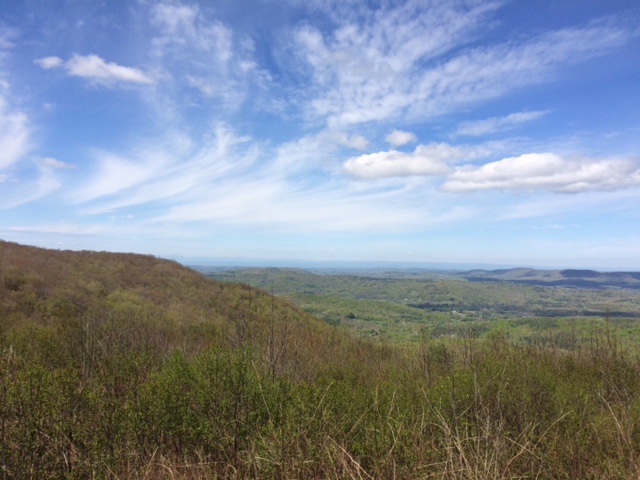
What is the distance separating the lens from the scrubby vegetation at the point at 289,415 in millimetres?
5516

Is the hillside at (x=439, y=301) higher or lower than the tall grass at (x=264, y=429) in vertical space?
lower

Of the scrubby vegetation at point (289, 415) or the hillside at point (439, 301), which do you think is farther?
the hillside at point (439, 301)

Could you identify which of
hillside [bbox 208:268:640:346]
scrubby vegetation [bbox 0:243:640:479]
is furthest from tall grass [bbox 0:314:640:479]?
hillside [bbox 208:268:640:346]

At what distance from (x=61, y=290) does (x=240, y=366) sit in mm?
28499

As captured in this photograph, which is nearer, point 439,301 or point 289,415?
point 289,415

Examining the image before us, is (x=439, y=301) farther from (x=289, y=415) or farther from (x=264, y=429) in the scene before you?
(x=264, y=429)

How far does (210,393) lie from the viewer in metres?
8.05

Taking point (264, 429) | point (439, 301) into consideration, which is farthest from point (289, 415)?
point (439, 301)

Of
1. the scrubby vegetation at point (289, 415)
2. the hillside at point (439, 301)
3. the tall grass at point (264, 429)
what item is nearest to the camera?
the tall grass at point (264, 429)

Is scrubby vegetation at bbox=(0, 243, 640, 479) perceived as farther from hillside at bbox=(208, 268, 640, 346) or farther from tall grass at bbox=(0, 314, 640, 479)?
hillside at bbox=(208, 268, 640, 346)

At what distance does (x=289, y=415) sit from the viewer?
7.11 metres

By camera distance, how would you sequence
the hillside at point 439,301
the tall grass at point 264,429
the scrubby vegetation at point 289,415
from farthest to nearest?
1. the hillside at point 439,301
2. the scrubby vegetation at point 289,415
3. the tall grass at point 264,429

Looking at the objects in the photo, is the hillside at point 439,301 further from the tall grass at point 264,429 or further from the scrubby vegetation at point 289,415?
the tall grass at point 264,429

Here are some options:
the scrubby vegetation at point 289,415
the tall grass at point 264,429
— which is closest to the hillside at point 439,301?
the scrubby vegetation at point 289,415
